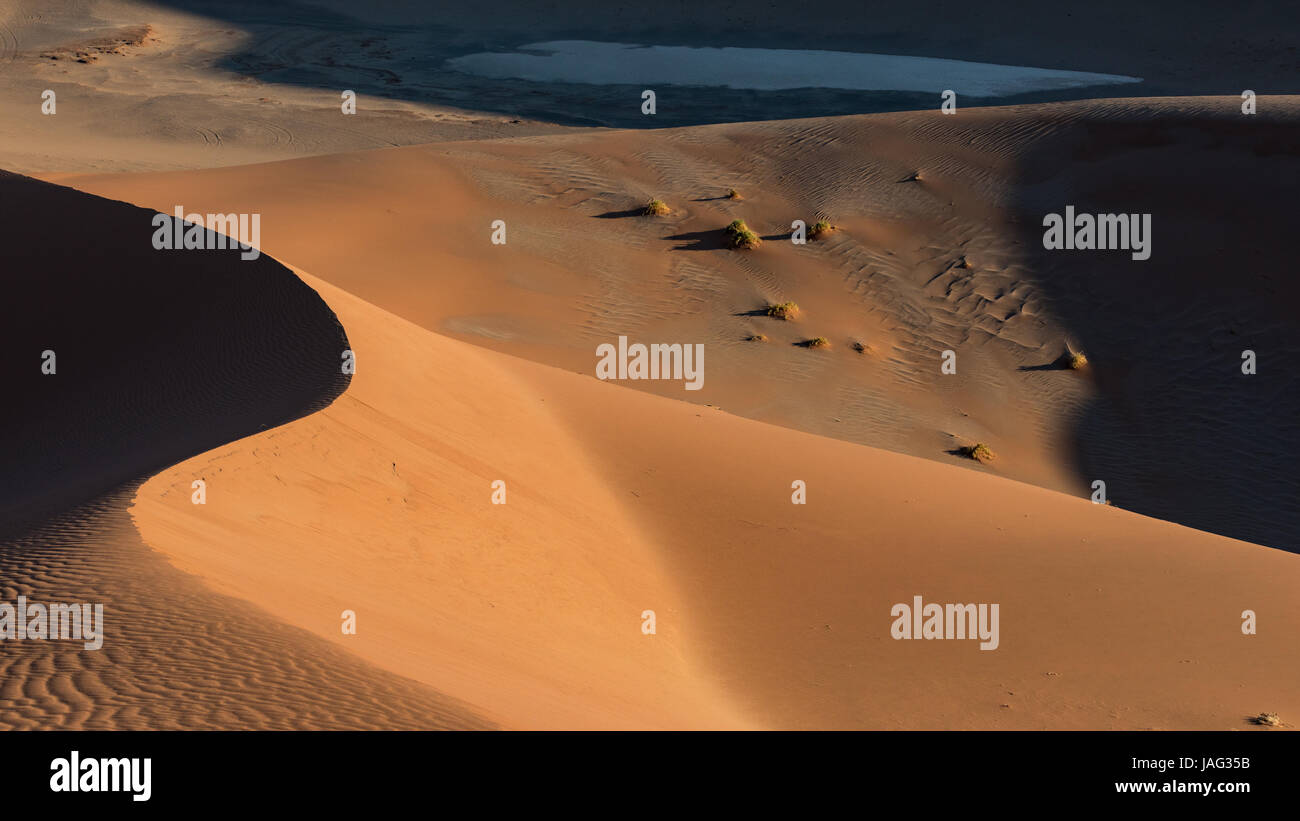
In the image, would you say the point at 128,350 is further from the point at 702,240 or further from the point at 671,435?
the point at 702,240

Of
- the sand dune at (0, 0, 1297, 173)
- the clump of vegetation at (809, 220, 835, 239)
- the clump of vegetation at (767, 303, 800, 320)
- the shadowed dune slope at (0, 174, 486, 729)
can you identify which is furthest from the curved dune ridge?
the sand dune at (0, 0, 1297, 173)

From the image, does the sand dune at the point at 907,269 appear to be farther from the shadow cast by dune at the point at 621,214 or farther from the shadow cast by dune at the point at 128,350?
the shadow cast by dune at the point at 128,350

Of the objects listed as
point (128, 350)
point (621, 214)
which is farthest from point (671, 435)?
point (621, 214)

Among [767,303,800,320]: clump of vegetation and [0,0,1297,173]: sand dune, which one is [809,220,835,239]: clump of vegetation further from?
[0,0,1297,173]: sand dune
